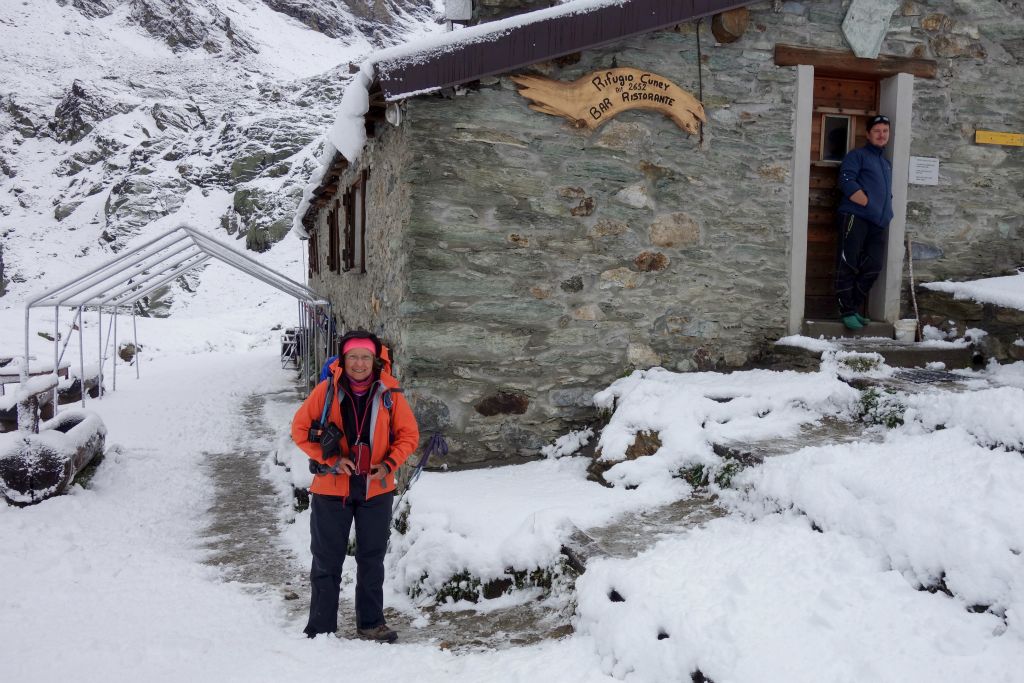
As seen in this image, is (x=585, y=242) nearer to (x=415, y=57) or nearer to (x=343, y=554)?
(x=415, y=57)

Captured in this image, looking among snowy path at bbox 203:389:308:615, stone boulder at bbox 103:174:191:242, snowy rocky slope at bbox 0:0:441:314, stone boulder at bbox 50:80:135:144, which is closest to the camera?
snowy path at bbox 203:389:308:615

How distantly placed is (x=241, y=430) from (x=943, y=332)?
28.9 feet

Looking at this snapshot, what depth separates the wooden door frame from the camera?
5605mm

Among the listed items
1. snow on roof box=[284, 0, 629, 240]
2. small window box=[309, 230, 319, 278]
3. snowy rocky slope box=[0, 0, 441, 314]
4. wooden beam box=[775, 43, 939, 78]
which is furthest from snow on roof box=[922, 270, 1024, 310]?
snowy rocky slope box=[0, 0, 441, 314]

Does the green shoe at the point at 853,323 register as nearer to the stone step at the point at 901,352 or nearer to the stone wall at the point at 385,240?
the stone step at the point at 901,352

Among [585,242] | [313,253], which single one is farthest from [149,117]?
[585,242]

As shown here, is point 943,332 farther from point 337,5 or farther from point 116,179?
point 337,5

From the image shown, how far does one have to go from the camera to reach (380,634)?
3480 mm

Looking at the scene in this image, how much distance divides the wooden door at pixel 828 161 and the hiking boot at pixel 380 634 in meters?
4.71

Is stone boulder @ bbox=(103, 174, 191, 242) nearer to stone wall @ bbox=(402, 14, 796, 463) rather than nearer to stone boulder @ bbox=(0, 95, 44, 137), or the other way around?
stone boulder @ bbox=(0, 95, 44, 137)

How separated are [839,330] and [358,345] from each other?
4249 millimetres

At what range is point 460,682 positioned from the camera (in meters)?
2.78

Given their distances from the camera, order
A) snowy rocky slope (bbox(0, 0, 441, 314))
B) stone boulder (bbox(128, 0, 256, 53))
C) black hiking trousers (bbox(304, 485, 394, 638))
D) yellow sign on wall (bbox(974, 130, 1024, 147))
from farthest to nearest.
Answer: stone boulder (bbox(128, 0, 256, 53)) < snowy rocky slope (bbox(0, 0, 441, 314)) < yellow sign on wall (bbox(974, 130, 1024, 147)) < black hiking trousers (bbox(304, 485, 394, 638))

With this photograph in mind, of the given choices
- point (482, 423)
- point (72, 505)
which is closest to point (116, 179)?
point (72, 505)
